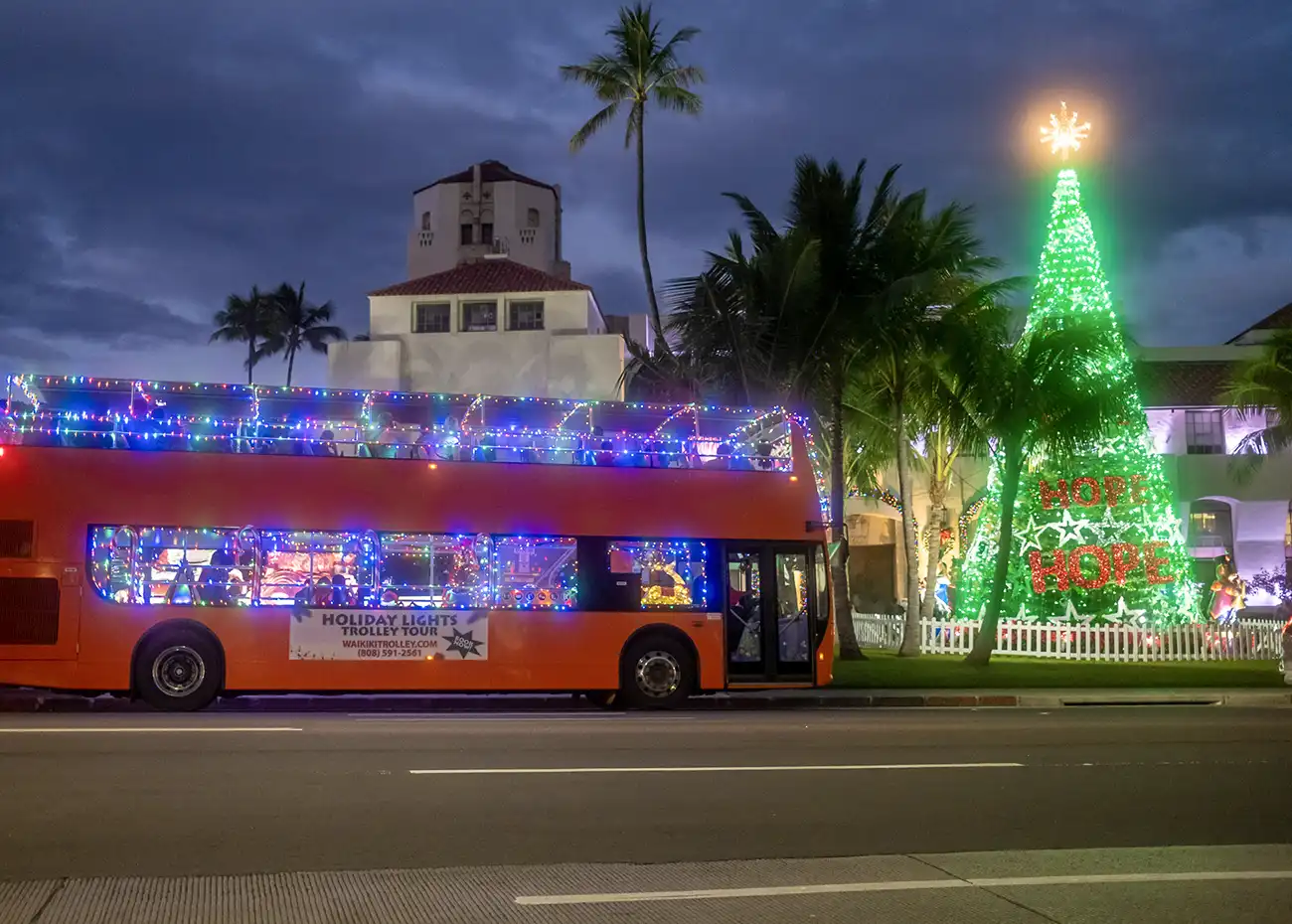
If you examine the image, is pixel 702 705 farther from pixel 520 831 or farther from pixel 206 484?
pixel 520 831

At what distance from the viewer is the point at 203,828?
7.99 metres

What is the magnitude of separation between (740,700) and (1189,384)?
28246 mm

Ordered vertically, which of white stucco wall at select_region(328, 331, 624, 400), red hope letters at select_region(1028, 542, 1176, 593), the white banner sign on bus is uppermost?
white stucco wall at select_region(328, 331, 624, 400)

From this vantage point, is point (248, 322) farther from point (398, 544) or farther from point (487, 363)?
point (398, 544)

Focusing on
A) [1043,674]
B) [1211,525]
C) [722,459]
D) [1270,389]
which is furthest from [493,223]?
[722,459]

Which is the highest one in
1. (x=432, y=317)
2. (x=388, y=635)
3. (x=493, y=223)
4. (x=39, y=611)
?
(x=493, y=223)

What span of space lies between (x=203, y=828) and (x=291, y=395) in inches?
394

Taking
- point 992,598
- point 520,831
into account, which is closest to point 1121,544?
point 992,598

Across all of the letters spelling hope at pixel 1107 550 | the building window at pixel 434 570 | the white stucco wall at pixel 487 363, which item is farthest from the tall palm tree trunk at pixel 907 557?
the white stucco wall at pixel 487 363

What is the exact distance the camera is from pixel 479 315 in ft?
162

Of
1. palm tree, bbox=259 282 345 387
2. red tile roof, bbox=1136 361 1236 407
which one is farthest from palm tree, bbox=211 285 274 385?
red tile roof, bbox=1136 361 1236 407

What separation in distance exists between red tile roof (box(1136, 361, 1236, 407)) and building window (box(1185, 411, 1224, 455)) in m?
0.47

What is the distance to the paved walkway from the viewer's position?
6.07 m

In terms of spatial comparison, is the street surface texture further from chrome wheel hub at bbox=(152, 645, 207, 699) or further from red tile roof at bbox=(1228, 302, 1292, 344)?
red tile roof at bbox=(1228, 302, 1292, 344)
